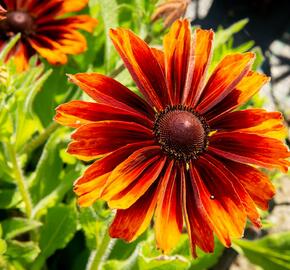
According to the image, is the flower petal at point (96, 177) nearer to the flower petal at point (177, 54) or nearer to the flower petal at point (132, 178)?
the flower petal at point (132, 178)

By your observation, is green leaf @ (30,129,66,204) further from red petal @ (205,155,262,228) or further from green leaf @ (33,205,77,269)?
red petal @ (205,155,262,228)

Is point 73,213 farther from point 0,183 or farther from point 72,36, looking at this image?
point 72,36

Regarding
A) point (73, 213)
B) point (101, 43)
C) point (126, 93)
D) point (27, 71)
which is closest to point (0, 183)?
point (73, 213)

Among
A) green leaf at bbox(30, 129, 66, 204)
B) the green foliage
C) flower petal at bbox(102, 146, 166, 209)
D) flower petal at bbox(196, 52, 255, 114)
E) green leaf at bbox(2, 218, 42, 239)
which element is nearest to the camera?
flower petal at bbox(102, 146, 166, 209)

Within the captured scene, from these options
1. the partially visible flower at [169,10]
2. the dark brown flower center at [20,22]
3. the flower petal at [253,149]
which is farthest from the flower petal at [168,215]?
the dark brown flower center at [20,22]

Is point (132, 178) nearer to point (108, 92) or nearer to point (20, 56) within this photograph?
point (108, 92)

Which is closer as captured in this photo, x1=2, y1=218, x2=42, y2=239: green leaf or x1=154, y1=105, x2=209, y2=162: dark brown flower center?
x1=154, y1=105, x2=209, y2=162: dark brown flower center

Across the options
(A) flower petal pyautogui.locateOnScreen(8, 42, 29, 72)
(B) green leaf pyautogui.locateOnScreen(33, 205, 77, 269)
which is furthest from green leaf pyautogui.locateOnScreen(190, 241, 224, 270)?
(A) flower petal pyautogui.locateOnScreen(8, 42, 29, 72)
